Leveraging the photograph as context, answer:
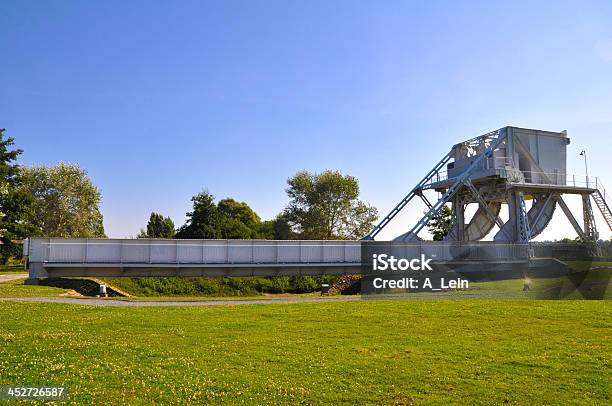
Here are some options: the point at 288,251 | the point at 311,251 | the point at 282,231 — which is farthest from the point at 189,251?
the point at 282,231

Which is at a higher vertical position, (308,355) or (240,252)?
(240,252)

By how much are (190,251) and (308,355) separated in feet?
75.6

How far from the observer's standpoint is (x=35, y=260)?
101 ft

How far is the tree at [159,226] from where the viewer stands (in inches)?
4690

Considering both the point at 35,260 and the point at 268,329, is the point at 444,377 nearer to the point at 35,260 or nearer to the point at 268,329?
the point at 268,329

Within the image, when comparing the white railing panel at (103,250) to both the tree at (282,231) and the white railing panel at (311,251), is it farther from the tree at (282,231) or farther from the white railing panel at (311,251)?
the tree at (282,231)

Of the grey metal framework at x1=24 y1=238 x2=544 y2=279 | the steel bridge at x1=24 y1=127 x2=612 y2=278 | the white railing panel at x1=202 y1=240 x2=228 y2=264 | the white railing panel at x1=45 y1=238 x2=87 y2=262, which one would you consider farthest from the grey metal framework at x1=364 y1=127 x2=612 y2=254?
the white railing panel at x1=45 y1=238 x2=87 y2=262

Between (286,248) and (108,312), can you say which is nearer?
(108,312)

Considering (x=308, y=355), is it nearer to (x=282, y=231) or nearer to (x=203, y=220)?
(x=203, y=220)

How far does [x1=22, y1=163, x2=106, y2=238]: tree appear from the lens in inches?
2650

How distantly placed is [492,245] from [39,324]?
38536mm

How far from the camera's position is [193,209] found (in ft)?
200

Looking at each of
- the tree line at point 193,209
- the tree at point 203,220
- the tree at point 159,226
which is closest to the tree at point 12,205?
the tree line at point 193,209

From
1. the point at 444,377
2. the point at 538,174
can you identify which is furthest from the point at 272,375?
the point at 538,174
